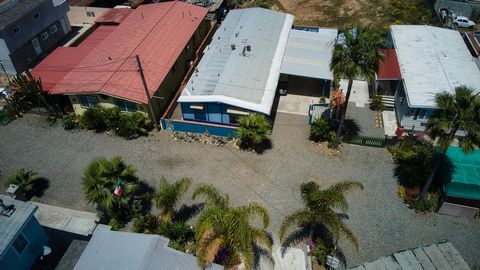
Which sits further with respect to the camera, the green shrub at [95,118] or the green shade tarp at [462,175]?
the green shrub at [95,118]

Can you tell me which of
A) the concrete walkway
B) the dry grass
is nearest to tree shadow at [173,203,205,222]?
the concrete walkway

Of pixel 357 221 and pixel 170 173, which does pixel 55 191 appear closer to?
pixel 170 173

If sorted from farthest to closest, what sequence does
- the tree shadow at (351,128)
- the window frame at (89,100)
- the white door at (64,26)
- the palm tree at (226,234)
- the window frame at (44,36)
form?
the white door at (64,26) < the window frame at (44,36) < the window frame at (89,100) < the tree shadow at (351,128) < the palm tree at (226,234)

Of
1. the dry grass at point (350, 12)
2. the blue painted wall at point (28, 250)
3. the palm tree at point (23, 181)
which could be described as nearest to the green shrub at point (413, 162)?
the dry grass at point (350, 12)

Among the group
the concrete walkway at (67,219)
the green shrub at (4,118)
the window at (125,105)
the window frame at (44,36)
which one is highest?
the window frame at (44,36)

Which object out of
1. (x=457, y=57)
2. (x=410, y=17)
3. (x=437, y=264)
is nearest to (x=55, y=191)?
(x=437, y=264)

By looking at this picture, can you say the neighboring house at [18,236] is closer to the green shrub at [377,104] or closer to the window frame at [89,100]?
the window frame at [89,100]

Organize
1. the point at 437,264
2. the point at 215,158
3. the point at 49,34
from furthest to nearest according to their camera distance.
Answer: the point at 49,34, the point at 215,158, the point at 437,264

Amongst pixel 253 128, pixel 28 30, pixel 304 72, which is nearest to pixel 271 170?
pixel 253 128

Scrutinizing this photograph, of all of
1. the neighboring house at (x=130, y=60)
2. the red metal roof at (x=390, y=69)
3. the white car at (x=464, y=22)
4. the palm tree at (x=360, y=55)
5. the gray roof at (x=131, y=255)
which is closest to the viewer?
the gray roof at (x=131, y=255)
